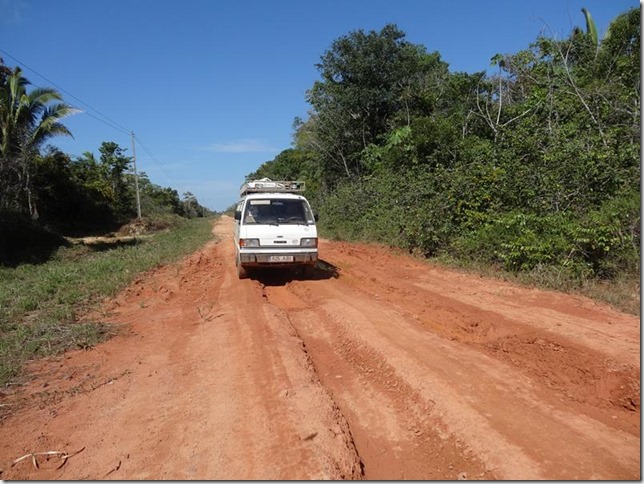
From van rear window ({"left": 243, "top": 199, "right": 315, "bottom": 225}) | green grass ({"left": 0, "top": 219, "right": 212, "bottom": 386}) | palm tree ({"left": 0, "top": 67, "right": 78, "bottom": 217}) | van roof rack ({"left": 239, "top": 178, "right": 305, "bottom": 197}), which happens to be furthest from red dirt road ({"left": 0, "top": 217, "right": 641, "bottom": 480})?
palm tree ({"left": 0, "top": 67, "right": 78, "bottom": 217})

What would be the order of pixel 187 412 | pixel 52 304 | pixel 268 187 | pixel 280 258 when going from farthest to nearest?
1. pixel 268 187
2. pixel 280 258
3. pixel 52 304
4. pixel 187 412

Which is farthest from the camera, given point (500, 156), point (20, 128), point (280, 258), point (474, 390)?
point (20, 128)

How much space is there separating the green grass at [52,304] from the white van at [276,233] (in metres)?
3.29

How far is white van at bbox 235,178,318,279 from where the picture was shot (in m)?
9.48

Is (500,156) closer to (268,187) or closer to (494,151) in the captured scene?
Result: (494,151)

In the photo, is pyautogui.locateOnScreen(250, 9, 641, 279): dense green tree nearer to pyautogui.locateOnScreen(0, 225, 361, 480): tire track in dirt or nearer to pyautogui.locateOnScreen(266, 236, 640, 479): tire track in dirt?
pyautogui.locateOnScreen(266, 236, 640, 479): tire track in dirt

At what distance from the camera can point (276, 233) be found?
9.54 metres

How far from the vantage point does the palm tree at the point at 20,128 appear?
18.2m

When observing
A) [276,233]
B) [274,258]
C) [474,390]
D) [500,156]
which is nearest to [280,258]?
[274,258]

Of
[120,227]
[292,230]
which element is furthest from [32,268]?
[120,227]

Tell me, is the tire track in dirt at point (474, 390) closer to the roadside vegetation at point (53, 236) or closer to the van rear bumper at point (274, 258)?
the van rear bumper at point (274, 258)

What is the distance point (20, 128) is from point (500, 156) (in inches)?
779

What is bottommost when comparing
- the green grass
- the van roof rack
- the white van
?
the green grass

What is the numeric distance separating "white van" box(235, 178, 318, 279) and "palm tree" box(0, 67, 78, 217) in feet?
47.3
